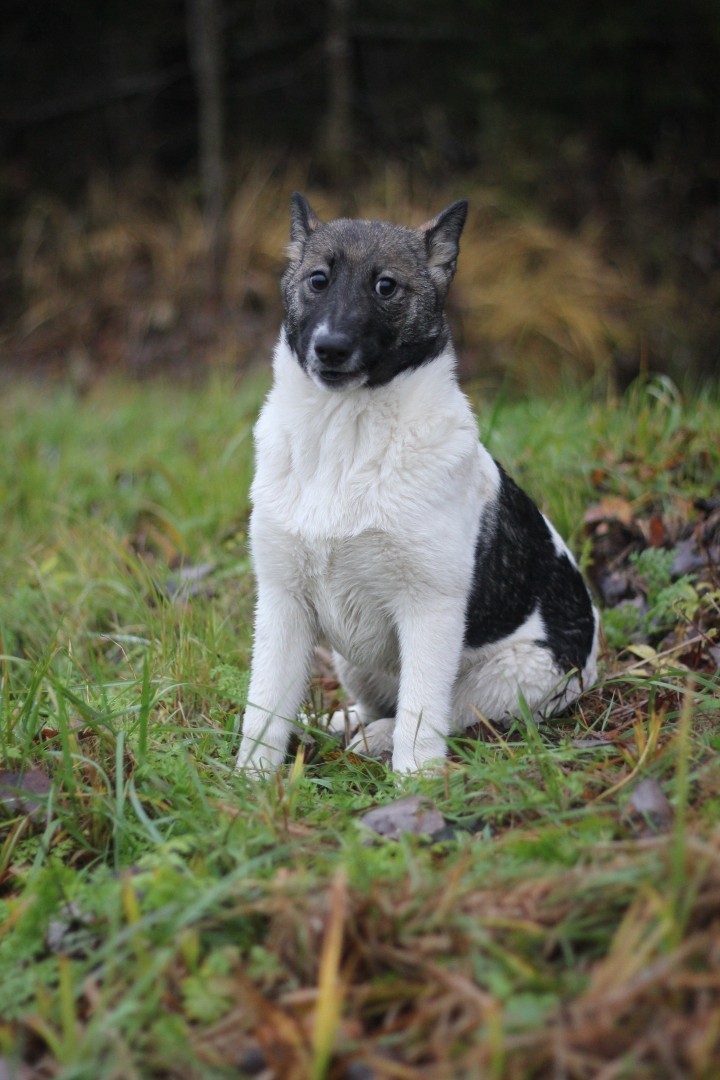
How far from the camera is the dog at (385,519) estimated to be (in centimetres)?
304

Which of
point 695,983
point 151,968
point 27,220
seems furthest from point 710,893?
point 27,220

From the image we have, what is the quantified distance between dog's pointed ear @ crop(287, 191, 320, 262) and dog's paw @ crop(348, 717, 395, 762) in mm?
1608

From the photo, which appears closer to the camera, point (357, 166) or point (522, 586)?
point (522, 586)

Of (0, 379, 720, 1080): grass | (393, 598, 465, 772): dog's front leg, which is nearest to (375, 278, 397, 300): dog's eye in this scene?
(393, 598, 465, 772): dog's front leg

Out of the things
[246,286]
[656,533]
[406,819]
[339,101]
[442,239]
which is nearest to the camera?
[406,819]

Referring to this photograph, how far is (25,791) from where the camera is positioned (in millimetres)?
2617

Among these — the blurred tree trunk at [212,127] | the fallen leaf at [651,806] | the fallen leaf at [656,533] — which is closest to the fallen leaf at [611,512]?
the fallen leaf at [656,533]

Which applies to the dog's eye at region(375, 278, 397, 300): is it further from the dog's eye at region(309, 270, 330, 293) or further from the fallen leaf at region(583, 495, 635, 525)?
the fallen leaf at region(583, 495, 635, 525)

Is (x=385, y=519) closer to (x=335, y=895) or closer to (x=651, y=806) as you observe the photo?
(x=651, y=806)

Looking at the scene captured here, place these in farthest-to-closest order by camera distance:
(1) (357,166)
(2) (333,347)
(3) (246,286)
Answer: (1) (357,166) < (3) (246,286) < (2) (333,347)

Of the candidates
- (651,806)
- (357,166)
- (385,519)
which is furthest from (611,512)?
(357,166)

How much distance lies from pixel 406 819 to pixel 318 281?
1673mm

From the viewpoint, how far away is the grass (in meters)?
1.82

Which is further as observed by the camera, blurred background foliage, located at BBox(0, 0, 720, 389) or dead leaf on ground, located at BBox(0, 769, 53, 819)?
blurred background foliage, located at BBox(0, 0, 720, 389)
